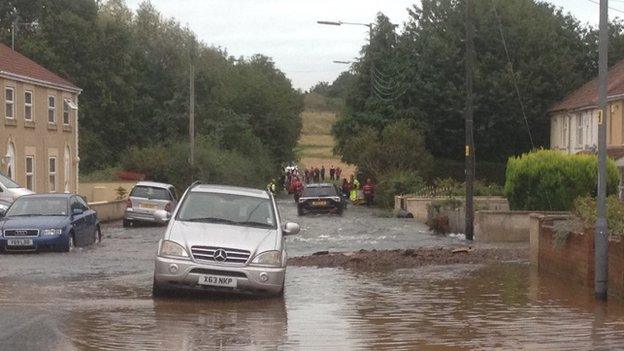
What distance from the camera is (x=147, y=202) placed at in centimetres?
3984

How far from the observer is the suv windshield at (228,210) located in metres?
16.5

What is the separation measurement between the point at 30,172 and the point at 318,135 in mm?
102073

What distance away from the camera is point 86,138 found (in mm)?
73438

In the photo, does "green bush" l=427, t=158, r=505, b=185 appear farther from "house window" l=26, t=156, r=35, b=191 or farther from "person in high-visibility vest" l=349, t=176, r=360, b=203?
"house window" l=26, t=156, r=35, b=191

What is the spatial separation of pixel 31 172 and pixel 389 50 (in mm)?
23738

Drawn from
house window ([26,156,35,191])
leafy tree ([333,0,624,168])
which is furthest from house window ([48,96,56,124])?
leafy tree ([333,0,624,168])

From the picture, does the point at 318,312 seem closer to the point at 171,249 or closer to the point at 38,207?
the point at 171,249

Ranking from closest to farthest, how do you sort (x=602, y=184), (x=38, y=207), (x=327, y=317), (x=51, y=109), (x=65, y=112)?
(x=327, y=317), (x=602, y=184), (x=38, y=207), (x=51, y=109), (x=65, y=112)

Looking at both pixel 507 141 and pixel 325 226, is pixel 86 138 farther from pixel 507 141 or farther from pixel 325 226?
pixel 325 226

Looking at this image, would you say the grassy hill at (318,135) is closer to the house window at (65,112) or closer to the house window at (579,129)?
the house window at (579,129)

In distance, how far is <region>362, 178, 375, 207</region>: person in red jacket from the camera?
5953 cm

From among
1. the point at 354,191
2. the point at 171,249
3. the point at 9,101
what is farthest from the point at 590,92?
the point at 171,249

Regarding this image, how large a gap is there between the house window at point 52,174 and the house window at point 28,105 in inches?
118

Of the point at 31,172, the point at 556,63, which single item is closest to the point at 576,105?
the point at 556,63
